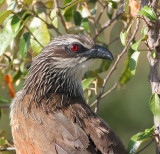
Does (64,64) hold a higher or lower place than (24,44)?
lower

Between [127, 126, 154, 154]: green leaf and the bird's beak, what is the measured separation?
2.91 feet

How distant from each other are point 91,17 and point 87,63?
487 mm

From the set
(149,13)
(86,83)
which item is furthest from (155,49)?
(86,83)

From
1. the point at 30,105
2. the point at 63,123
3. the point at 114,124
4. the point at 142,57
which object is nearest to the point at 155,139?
the point at 63,123

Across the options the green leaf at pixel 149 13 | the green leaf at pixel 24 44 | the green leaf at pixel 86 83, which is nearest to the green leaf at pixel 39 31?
the green leaf at pixel 24 44

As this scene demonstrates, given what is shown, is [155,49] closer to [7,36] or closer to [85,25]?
[85,25]

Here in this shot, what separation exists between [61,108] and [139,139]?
916mm

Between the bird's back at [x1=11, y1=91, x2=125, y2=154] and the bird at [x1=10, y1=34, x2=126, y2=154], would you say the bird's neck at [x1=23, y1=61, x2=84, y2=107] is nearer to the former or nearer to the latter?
the bird at [x1=10, y1=34, x2=126, y2=154]

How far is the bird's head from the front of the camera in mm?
4969

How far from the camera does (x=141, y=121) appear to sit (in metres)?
7.96

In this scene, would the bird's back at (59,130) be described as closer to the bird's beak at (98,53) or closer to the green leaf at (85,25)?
the bird's beak at (98,53)

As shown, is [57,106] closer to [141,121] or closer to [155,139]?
[155,139]

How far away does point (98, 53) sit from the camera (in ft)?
16.2

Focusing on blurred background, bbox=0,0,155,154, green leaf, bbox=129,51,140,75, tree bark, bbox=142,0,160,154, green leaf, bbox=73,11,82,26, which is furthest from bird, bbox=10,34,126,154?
blurred background, bbox=0,0,155,154
